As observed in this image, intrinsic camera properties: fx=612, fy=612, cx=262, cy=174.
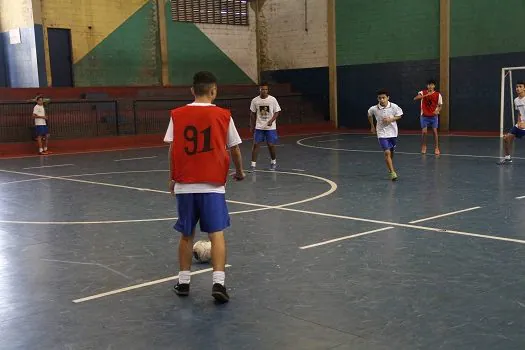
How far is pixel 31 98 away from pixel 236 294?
61.3ft

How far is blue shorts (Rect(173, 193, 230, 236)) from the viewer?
470cm

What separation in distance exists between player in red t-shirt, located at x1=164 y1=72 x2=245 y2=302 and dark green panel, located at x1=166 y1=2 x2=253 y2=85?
2235cm

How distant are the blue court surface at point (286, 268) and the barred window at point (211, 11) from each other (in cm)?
1722

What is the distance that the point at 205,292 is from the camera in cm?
493

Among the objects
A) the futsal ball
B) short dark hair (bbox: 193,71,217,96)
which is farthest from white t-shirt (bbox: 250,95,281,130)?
short dark hair (bbox: 193,71,217,96)

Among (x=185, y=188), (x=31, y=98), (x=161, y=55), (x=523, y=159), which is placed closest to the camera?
Result: (x=185, y=188)

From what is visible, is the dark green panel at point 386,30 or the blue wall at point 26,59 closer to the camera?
the blue wall at point 26,59

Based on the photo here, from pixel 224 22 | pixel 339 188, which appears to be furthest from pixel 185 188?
pixel 224 22

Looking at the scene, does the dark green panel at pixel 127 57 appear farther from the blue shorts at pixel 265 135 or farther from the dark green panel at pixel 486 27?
the blue shorts at pixel 265 135

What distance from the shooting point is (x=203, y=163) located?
466 cm

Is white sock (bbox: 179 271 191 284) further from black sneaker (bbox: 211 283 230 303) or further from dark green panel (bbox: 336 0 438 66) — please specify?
dark green panel (bbox: 336 0 438 66)

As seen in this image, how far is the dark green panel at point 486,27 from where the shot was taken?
68.6 ft

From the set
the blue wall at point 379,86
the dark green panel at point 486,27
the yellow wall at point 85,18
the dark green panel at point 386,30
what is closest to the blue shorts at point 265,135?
the dark green panel at point 486,27

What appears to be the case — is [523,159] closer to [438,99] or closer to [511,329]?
[438,99]
